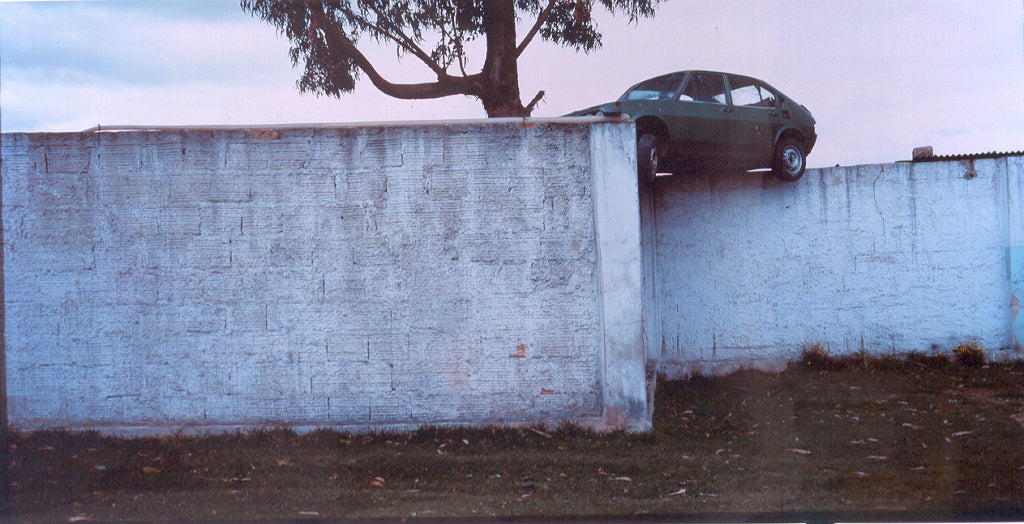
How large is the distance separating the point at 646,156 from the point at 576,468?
3.34 m

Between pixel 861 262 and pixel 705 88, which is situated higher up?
pixel 705 88

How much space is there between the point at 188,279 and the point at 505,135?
9.89ft

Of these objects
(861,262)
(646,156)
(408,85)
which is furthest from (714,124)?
(408,85)

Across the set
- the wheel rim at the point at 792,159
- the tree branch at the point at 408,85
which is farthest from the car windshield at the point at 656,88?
the tree branch at the point at 408,85

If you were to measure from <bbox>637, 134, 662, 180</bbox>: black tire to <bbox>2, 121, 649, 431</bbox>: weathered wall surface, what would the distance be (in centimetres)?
87

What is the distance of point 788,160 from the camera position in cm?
981

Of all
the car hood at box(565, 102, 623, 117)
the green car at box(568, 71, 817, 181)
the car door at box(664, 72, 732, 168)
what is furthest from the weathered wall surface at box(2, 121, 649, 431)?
the car door at box(664, 72, 732, 168)

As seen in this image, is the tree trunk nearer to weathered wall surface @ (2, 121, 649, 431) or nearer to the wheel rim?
the wheel rim

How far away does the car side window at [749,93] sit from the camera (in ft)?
30.8

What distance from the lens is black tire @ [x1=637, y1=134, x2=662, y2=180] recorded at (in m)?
8.31

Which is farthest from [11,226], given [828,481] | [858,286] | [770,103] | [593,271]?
[858,286]

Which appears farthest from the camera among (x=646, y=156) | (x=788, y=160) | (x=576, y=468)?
(x=788, y=160)

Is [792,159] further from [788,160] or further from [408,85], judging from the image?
[408,85]

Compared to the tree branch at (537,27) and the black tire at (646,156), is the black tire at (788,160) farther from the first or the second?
the tree branch at (537,27)
